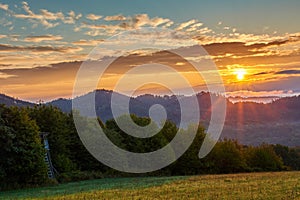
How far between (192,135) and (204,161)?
477 inches

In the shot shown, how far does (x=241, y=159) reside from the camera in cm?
10169

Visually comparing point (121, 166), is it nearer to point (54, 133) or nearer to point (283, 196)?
point (54, 133)

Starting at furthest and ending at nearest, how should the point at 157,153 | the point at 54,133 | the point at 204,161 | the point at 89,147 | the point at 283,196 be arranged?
the point at 204,161, the point at 157,153, the point at 89,147, the point at 54,133, the point at 283,196

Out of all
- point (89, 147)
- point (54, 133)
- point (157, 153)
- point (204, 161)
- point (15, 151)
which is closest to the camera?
point (15, 151)

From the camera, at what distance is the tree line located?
166 ft

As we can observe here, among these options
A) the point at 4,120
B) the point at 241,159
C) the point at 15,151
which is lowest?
the point at 241,159

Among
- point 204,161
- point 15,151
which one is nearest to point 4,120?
point 15,151

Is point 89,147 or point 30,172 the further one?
point 89,147

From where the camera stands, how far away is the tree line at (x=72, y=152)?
166 feet

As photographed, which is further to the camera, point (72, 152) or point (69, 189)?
point (72, 152)

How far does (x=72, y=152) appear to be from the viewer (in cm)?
8006

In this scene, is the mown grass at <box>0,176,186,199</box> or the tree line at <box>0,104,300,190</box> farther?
the tree line at <box>0,104,300,190</box>

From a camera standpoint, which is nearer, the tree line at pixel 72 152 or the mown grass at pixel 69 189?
the mown grass at pixel 69 189

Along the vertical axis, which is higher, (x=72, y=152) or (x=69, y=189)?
(x=72, y=152)
